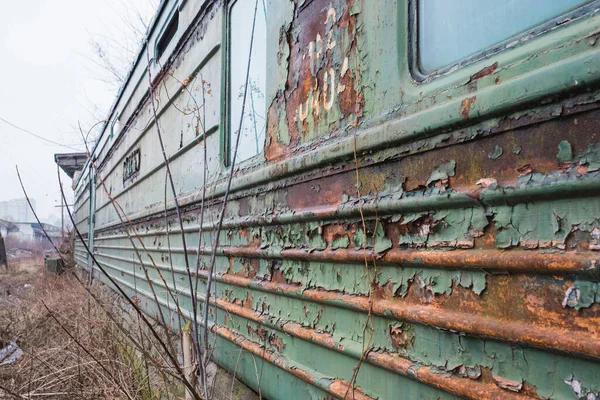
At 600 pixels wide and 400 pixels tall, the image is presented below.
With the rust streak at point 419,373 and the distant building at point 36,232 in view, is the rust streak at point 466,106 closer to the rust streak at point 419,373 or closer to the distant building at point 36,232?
the rust streak at point 419,373

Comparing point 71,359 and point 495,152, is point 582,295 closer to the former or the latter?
point 495,152

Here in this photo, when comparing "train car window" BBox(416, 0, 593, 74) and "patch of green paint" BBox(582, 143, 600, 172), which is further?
"train car window" BBox(416, 0, 593, 74)

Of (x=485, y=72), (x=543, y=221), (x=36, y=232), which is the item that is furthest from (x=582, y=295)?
(x=36, y=232)

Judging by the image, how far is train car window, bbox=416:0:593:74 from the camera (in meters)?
0.88

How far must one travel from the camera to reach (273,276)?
1.82 meters

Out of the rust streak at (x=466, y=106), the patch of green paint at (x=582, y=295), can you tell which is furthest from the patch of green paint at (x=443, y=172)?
the patch of green paint at (x=582, y=295)

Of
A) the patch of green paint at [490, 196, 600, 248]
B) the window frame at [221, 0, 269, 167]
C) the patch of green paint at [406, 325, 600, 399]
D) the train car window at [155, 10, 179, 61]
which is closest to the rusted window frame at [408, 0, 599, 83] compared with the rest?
the patch of green paint at [490, 196, 600, 248]

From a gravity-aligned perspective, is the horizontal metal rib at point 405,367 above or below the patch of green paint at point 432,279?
below

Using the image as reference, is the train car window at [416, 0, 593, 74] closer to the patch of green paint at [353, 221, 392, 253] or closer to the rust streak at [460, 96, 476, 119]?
the rust streak at [460, 96, 476, 119]

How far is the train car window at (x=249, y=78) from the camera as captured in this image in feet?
6.64

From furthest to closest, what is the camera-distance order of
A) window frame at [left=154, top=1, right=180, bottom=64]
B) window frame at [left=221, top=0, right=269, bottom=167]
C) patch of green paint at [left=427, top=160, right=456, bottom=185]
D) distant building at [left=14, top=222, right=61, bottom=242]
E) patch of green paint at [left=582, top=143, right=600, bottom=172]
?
1. distant building at [left=14, top=222, right=61, bottom=242]
2. window frame at [left=154, top=1, right=180, bottom=64]
3. window frame at [left=221, top=0, right=269, bottom=167]
4. patch of green paint at [left=427, top=160, right=456, bottom=185]
5. patch of green paint at [left=582, top=143, right=600, bottom=172]

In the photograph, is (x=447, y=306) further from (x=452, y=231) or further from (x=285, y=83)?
(x=285, y=83)

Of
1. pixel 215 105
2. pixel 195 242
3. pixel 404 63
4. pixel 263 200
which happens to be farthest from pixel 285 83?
pixel 195 242

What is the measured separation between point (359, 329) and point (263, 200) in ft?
2.47
